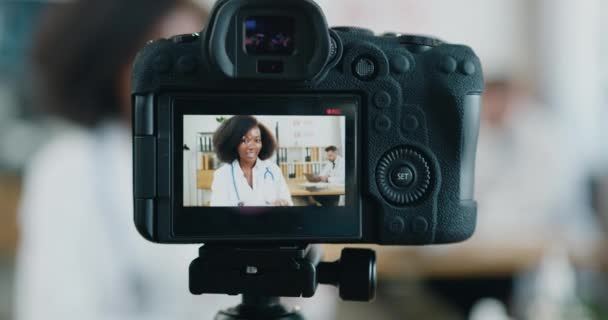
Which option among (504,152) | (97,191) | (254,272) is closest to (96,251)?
(97,191)

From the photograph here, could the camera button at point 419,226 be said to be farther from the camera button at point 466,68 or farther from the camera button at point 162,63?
the camera button at point 162,63

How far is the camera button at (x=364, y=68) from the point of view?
642 millimetres

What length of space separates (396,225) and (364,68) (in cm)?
13

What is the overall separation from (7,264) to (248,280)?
2609 millimetres

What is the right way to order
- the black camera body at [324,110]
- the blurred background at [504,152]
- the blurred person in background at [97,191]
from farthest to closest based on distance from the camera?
the blurred background at [504,152]
the blurred person in background at [97,191]
the black camera body at [324,110]

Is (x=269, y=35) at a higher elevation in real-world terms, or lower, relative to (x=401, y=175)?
higher

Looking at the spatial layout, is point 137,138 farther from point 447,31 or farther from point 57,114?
point 447,31

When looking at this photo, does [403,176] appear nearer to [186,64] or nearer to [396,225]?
[396,225]

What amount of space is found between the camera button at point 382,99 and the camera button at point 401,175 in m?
0.05

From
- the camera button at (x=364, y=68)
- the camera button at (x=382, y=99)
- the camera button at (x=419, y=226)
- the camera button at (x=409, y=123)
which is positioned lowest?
the camera button at (x=419, y=226)

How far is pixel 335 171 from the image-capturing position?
2.10 feet

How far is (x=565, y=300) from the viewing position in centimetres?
133

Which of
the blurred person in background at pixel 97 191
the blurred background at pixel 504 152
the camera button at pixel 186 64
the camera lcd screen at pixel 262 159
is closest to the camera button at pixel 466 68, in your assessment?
the camera lcd screen at pixel 262 159

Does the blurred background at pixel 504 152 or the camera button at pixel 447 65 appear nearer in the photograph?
the camera button at pixel 447 65
